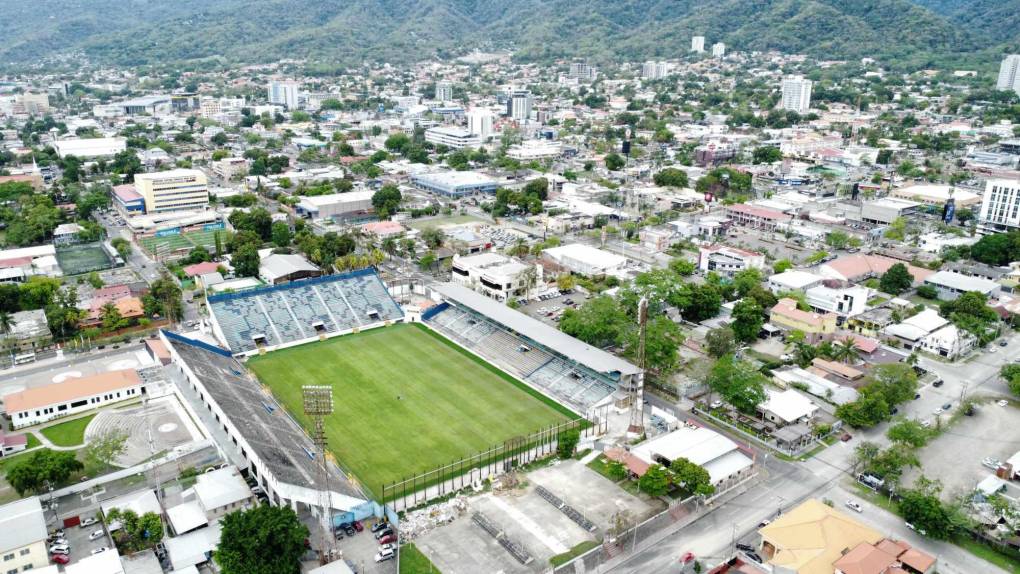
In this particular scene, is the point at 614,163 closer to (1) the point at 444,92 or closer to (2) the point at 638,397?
(2) the point at 638,397

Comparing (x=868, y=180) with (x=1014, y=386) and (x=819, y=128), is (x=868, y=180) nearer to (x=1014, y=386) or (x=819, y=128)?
(x=819, y=128)

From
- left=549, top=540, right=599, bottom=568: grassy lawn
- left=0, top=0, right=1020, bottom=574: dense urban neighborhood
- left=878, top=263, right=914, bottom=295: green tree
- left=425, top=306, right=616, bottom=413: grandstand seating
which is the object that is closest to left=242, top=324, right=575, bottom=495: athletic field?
left=0, top=0, right=1020, bottom=574: dense urban neighborhood

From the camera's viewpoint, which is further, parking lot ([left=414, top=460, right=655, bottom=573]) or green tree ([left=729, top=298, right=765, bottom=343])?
green tree ([left=729, top=298, right=765, bottom=343])

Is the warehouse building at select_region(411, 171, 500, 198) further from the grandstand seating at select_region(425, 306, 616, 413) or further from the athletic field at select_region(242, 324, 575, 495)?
the athletic field at select_region(242, 324, 575, 495)

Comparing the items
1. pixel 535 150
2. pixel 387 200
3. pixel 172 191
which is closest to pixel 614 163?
pixel 535 150

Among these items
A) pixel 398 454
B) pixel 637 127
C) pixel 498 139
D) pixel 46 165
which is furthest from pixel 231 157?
pixel 398 454

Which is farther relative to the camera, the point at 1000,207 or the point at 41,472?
the point at 1000,207
